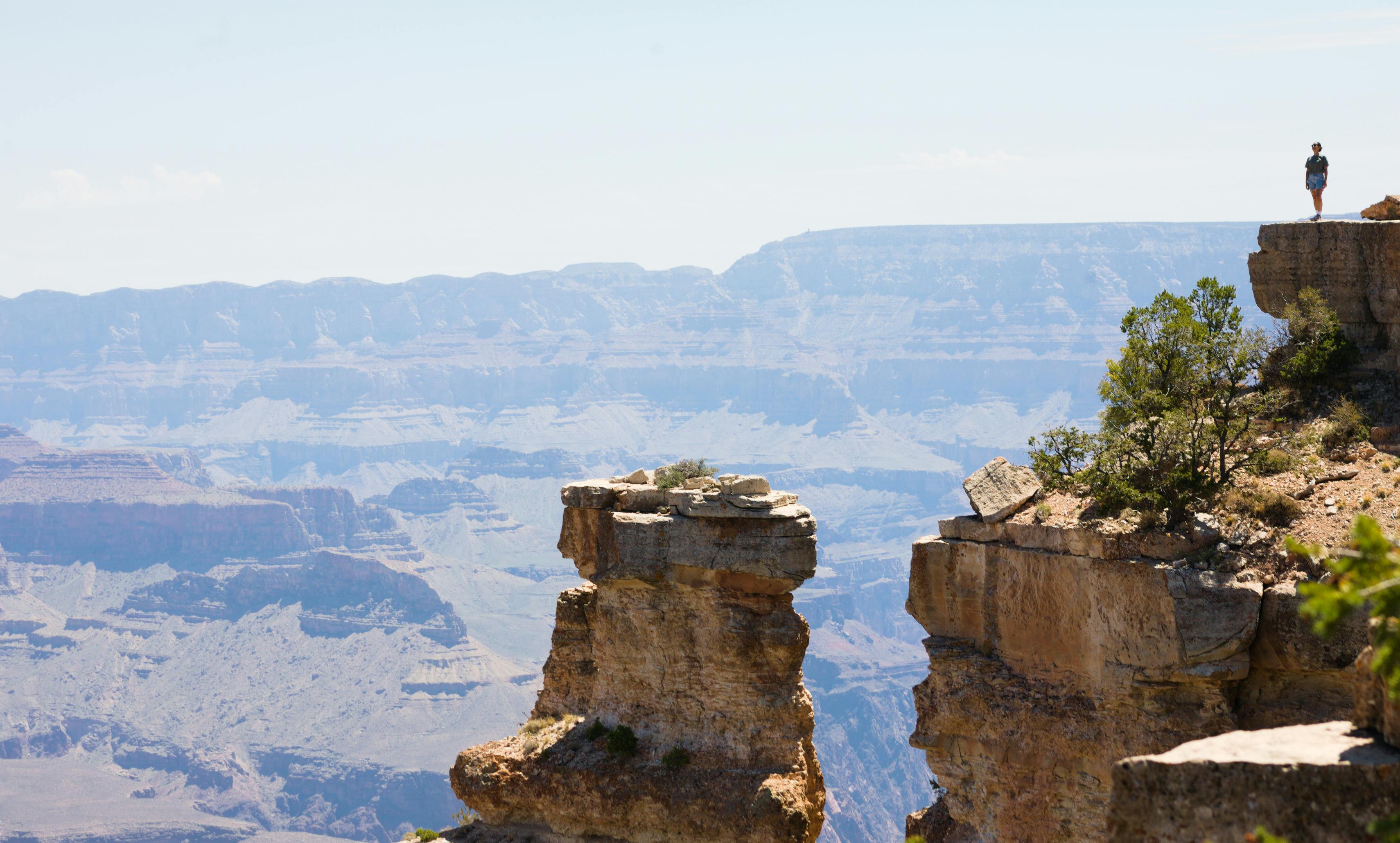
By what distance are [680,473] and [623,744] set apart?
768 cm

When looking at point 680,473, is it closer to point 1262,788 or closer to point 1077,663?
point 1077,663

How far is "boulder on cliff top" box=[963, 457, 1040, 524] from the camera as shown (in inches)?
1368

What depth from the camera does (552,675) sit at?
42.8m

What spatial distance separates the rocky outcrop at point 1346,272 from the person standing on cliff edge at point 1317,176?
817 mm

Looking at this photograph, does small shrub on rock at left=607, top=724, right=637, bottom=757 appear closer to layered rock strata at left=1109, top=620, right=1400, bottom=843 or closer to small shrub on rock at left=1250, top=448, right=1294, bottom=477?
small shrub on rock at left=1250, top=448, right=1294, bottom=477

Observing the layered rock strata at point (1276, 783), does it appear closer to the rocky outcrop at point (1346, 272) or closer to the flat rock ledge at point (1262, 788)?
the flat rock ledge at point (1262, 788)

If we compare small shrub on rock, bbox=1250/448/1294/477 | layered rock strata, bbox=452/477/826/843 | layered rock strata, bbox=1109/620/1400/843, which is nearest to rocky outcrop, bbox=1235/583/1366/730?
small shrub on rock, bbox=1250/448/1294/477

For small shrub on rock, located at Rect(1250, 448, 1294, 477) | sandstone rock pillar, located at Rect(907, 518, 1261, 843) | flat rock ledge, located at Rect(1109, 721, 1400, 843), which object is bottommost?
sandstone rock pillar, located at Rect(907, 518, 1261, 843)

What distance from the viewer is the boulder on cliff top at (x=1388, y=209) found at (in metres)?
40.2

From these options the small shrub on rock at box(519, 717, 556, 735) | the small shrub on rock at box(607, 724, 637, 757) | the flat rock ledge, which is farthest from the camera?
the small shrub on rock at box(519, 717, 556, 735)

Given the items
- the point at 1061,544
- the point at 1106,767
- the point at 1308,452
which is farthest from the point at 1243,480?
the point at 1106,767

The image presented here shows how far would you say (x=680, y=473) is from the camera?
41.0 metres

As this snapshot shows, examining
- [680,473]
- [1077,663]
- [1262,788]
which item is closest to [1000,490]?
[1077,663]

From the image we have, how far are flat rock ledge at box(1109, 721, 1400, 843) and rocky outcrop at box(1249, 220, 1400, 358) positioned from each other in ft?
81.6
